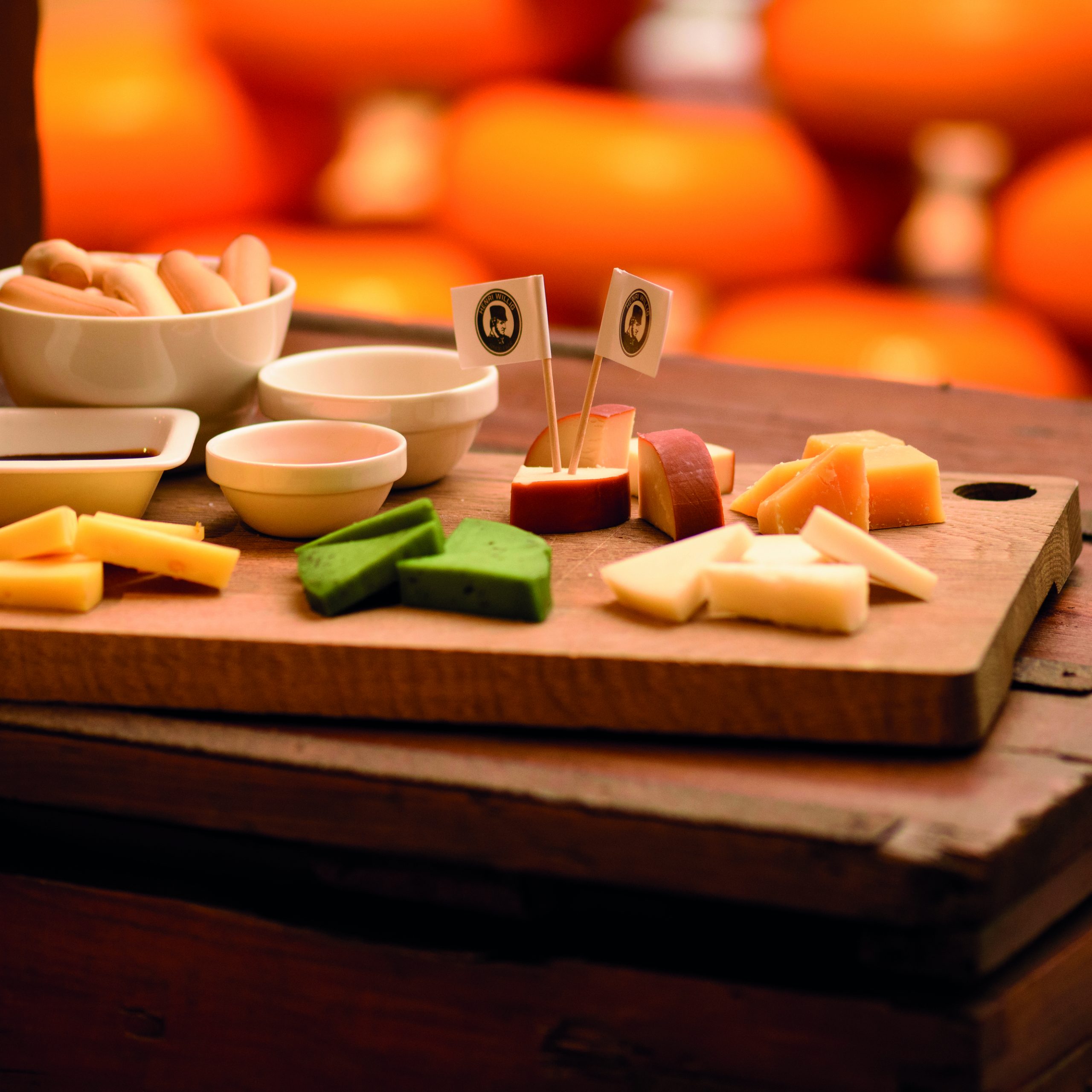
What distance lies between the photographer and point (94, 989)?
836 millimetres

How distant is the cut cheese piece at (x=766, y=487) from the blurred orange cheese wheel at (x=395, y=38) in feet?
5.57

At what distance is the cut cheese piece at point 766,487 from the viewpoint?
1009 mm

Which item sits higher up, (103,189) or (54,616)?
(103,189)

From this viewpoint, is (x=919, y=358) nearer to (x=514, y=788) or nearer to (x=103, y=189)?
(x=103, y=189)

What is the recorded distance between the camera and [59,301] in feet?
3.52

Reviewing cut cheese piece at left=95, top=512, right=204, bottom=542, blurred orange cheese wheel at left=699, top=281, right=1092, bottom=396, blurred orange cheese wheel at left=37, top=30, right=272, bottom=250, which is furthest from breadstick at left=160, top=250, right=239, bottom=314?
blurred orange cheese wheel at left=37, top=30, right=272, bottom=250

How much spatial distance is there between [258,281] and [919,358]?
1526mm

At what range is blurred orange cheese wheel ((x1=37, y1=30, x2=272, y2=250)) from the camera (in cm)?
238

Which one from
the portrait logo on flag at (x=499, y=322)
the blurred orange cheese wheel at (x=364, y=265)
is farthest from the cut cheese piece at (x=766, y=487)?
the blurred orange cheese wheel at (x=364, y=265)

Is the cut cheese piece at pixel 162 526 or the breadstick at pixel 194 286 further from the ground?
the breadstick at pixel 194 286

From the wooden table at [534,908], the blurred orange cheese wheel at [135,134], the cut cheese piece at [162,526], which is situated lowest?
the wooden table at [534,908]

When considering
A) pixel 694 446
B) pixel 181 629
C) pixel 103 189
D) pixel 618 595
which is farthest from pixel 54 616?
pixel 103 189

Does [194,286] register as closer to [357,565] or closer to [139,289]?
[139,289]

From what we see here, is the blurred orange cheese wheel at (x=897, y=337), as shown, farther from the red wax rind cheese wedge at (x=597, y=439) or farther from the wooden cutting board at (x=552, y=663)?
the wooden cutting board at (x=552, y=663)
